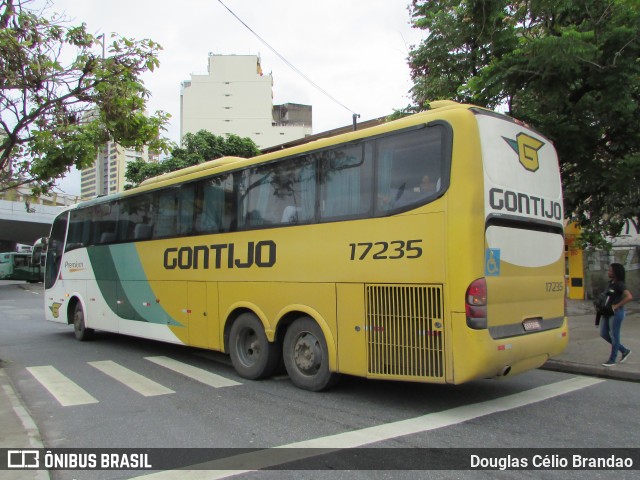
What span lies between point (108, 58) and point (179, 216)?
2988mm

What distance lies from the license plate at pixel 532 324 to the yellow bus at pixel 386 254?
0.08 ft

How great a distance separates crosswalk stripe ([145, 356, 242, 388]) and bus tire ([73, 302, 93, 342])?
3253 mm

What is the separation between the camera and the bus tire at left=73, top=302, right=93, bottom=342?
1184 centimetres

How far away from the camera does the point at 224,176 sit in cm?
801

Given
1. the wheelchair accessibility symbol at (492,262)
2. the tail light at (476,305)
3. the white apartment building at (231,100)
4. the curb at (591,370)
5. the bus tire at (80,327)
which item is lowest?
the curb at (591,370)

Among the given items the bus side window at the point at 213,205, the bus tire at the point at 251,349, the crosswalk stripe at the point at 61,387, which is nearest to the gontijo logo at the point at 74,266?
the crosswalk stripe at the point at 61,387

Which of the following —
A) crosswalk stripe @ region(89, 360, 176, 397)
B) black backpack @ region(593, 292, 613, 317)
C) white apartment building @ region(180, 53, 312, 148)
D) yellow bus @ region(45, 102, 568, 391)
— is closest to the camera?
yellow bus @ region(45, 102, 568, 391)

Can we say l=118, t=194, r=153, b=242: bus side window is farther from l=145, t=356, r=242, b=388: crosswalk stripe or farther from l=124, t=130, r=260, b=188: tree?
l=124, t=130, r=260, b=188: tree

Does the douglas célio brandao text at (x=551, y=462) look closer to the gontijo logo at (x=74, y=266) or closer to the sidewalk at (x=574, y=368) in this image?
the sidewalk at (x=574, y=368)

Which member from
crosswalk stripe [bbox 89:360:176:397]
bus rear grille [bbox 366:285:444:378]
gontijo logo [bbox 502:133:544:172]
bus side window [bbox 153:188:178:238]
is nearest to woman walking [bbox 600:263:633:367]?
gontijo logo [bbox 502:133:544:172]

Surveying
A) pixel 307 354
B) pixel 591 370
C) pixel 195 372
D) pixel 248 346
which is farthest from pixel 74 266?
pixel 591 370

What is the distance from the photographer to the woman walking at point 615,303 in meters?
7.64

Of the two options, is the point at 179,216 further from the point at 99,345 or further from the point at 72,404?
the point at 99,345

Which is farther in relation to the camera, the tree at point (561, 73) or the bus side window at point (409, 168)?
the tree at point (561, 73)
